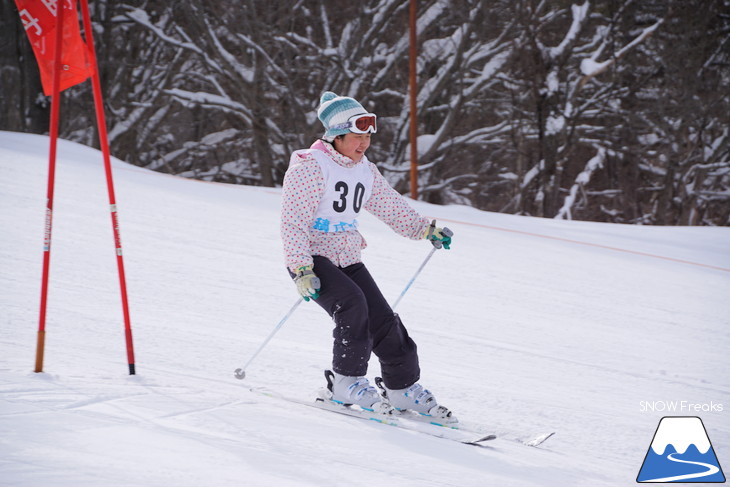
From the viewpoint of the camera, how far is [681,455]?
9.89 ft

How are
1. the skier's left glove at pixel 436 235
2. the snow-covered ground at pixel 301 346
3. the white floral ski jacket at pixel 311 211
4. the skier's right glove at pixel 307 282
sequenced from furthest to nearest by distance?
the skier's left glove at pixel 436 235
the white floral ski jacket at pixel 311 211
the skier's right glove at pixel 307 282
the snow-covered ground at pixel 301 346

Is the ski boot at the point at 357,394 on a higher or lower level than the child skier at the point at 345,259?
lower

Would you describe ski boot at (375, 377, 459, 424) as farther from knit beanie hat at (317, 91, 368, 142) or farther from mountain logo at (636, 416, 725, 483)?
knit beanie hat at (317, 91, 368, 142)

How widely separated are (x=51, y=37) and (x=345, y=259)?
4.72 ft

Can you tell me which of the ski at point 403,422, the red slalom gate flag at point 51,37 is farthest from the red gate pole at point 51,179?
the ski at point 403,422

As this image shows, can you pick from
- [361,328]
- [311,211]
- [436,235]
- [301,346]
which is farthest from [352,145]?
Result: [301,346]

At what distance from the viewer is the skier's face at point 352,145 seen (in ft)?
10.3

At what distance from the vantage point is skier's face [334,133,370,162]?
10.3 feet

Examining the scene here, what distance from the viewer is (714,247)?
8070 mm

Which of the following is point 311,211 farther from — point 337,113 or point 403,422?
point 403,422

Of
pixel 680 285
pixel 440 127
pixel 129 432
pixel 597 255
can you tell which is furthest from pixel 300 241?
pixel 440 127

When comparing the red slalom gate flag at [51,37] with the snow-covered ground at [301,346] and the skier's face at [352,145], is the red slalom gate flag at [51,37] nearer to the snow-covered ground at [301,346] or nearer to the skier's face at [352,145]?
the skier's face at [352,145]

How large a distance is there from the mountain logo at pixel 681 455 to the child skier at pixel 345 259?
2.52 ft

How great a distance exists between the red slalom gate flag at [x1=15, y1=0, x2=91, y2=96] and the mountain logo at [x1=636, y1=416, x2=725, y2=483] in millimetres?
2596
